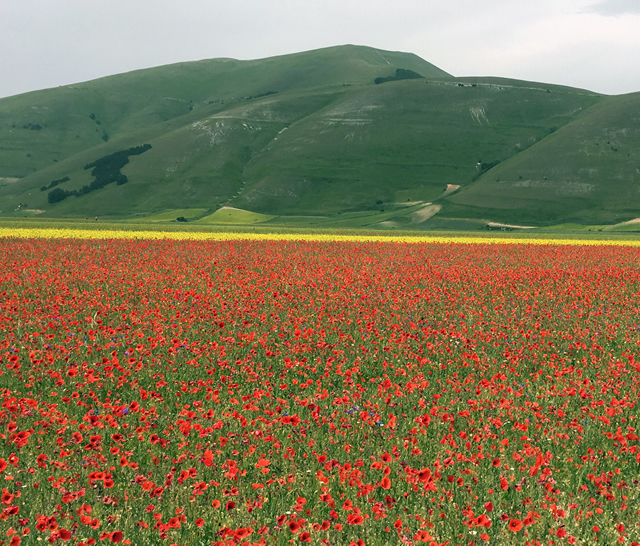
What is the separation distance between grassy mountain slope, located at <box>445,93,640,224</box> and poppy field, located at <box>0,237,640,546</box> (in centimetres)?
10814

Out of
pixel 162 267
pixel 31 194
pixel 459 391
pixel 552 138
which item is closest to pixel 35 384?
pixel 459 391

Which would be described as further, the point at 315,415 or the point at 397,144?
the point at 397,144

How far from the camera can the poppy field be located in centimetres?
532

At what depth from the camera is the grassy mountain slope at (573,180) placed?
394ft

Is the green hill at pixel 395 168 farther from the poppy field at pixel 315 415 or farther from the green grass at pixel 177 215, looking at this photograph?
the poppy field at pixel 315 415

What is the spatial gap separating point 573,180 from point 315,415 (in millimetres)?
139002

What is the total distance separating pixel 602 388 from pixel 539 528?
4674 mm

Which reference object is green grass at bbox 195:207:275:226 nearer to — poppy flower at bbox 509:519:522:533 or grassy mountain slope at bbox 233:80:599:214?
grassy mountain slope at bbox 233:80:599:214

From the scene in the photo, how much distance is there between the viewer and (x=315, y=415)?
745cm

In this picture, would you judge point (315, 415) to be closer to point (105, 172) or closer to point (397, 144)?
point (397, 144)

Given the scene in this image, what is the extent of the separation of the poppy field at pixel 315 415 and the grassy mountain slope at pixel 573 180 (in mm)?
108137

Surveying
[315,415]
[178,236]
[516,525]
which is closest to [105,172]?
[178,236]

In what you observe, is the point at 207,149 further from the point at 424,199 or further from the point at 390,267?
the point at 390,267

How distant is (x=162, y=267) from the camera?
23.7 m
